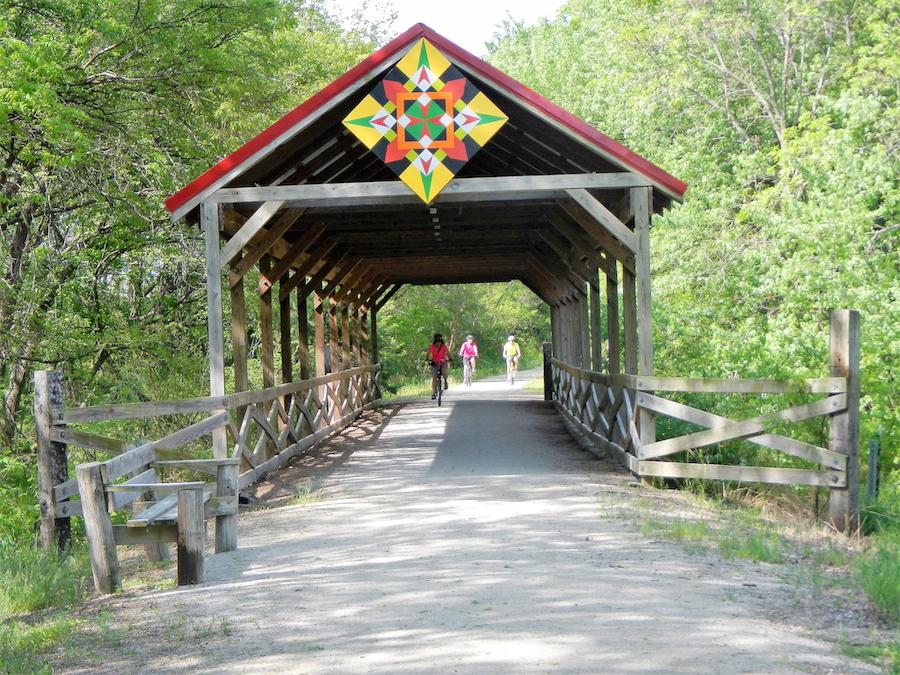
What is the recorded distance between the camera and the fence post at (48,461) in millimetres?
7535

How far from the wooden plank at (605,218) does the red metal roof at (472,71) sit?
477 mm

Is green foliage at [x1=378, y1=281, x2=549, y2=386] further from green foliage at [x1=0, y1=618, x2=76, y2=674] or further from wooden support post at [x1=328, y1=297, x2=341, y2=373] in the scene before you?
green foliage at [x1=0, y1=618, x2=76, y2=674]

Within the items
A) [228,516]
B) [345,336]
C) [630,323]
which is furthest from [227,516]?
[345,336]

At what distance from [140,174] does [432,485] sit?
20.8 ft

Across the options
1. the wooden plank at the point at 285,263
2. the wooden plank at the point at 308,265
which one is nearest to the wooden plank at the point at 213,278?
the wooden plank at the point at 285,263

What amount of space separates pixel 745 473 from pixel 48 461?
5.75 m

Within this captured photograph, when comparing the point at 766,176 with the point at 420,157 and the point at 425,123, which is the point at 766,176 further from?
the point at 420,157

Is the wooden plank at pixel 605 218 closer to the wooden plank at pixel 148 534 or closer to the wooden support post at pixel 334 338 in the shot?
the wooden plank at pixel 148 534

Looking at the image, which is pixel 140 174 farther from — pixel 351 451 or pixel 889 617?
pixel 889 617

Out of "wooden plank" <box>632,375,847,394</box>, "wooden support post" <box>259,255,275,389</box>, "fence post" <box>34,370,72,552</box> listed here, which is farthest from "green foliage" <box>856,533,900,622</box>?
"wooden support post" <box>259,255,275,389</box>

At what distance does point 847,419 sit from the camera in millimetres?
8234

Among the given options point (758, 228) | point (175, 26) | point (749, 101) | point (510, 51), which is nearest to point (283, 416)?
point (175, 26)

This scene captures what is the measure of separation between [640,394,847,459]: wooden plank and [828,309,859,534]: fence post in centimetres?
11

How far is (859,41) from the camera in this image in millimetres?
22578
